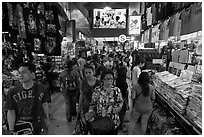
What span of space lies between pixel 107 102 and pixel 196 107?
1.05 metres

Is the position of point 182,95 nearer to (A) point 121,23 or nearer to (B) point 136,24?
(B) point 136,24

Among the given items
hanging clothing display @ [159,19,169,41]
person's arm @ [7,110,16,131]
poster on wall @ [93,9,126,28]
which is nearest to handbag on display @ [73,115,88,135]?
person's arm @ [7,110,16,131]

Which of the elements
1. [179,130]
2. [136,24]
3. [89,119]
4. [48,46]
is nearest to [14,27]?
[48,46]

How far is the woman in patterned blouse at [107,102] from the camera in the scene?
2.54 m

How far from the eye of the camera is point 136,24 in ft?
35.3

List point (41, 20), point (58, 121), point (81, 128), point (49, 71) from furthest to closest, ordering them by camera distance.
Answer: point (49, 71)
point (58, 121)
point (41, 20)
point (81, 128)

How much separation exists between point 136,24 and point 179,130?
336 inches

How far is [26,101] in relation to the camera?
2395 mm

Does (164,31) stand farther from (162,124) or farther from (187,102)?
(187,102)

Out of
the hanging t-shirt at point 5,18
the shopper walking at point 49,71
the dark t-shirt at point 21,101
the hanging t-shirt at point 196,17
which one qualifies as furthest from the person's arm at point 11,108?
the shopper walking at point 49,71

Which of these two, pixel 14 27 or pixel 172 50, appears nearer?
pixel 14 27

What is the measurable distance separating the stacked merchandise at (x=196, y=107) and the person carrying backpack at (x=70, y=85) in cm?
275

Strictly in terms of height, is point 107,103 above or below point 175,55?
below

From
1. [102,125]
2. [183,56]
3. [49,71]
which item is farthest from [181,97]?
[49,71]
